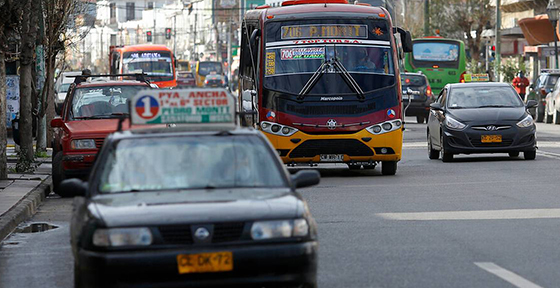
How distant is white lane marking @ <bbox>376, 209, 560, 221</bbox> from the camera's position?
14.3 metres

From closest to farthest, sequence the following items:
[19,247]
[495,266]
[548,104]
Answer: [495,266] < [19,247] < [548,104]

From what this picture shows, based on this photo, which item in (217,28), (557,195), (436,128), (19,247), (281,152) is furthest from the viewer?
(217,28)

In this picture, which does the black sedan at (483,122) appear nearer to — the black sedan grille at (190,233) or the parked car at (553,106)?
the black sedan grille at (190,233)

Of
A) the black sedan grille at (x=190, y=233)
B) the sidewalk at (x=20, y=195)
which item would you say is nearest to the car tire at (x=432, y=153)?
the sidewalk at (x=20, y=195)

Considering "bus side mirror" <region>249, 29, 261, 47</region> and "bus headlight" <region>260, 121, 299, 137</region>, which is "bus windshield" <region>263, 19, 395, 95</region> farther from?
"bus headlight" <region>260, 121, 299, 137</region>

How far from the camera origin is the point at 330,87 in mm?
21078

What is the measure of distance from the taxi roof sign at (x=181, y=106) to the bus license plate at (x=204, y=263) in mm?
1797

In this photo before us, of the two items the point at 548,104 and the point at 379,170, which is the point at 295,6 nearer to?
the point at 379,170

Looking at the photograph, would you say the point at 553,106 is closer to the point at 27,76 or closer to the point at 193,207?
the point at 27,76

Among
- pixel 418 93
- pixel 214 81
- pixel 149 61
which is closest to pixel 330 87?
pixel 418 93

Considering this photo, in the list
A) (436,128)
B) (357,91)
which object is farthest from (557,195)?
(436,128)

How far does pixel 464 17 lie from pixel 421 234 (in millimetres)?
69798

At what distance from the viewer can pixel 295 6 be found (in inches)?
877

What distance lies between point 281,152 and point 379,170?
123 inches
